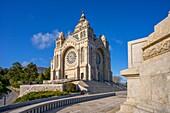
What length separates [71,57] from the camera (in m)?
42.1

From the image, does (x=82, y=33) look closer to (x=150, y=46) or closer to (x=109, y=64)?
(x=109, y=64)

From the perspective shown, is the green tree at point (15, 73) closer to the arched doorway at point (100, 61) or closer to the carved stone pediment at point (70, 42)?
the carved stone pediment at point (70, 42)

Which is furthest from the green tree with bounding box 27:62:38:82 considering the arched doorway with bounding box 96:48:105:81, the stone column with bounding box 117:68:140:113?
the stone column with bounding box 117:68:140:113

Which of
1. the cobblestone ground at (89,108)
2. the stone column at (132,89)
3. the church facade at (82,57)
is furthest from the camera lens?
the church facade at (82,57)

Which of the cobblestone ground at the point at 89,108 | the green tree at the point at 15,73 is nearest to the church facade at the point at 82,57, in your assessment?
the green tree at the point at 15,73

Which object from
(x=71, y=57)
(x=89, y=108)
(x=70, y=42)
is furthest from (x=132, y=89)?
(x=70, y=42)

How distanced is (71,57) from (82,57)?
487 centimetres

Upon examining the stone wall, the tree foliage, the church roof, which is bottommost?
the tree foliage

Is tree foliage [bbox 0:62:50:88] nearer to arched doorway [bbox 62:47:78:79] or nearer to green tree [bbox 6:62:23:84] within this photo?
green tree [bbox 6:62:23:84]

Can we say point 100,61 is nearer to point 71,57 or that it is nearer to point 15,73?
point 71,57

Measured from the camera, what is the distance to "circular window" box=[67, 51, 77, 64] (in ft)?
136

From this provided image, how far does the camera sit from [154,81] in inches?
123

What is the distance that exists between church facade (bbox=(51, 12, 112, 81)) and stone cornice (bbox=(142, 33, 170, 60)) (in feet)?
107

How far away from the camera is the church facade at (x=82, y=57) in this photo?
3784 centimetres
